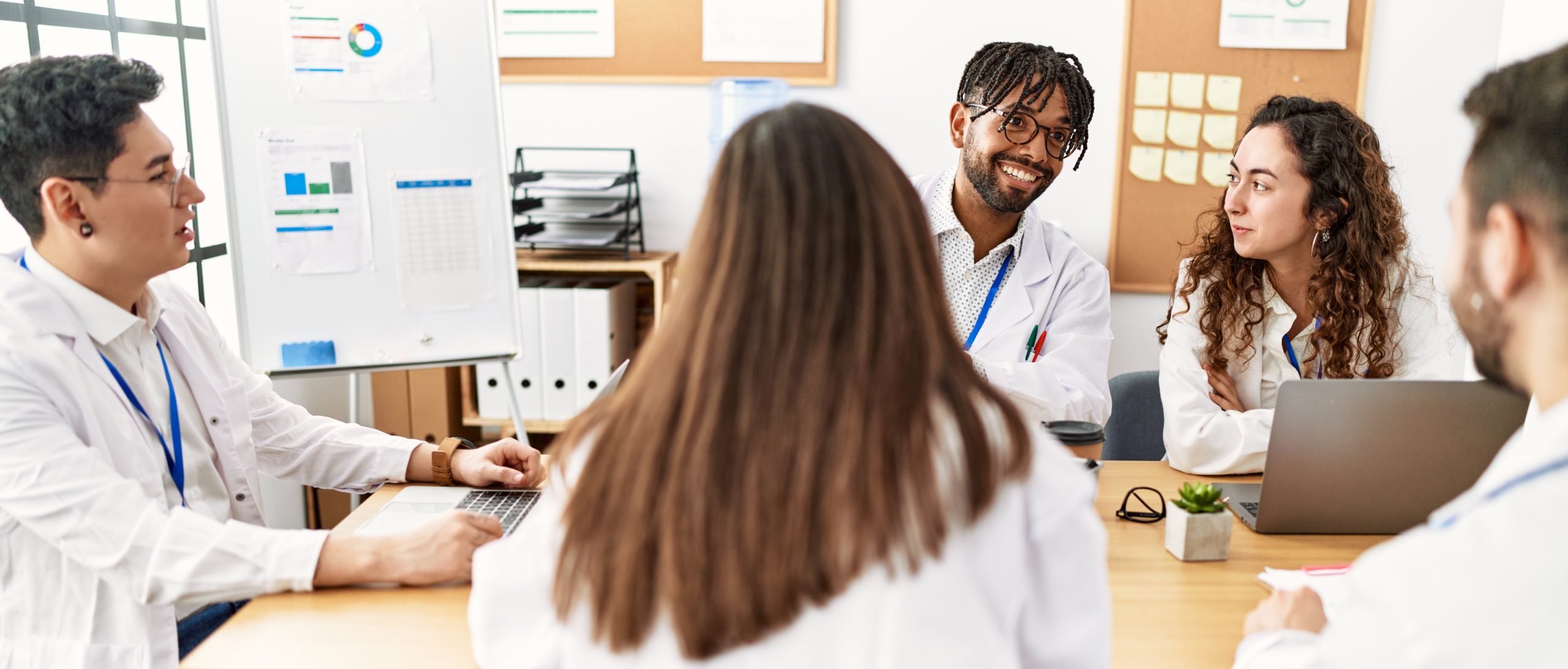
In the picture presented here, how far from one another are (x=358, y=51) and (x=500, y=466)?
3.46ft

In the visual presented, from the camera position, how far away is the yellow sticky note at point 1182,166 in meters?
3.26

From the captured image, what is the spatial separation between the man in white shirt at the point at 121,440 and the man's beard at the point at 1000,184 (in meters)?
1.01

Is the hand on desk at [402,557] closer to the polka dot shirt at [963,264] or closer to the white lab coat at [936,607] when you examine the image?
the white lab coat at [936,607]

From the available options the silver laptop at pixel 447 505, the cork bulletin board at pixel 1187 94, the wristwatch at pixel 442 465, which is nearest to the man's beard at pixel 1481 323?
the silver laptop at pixel 447 505

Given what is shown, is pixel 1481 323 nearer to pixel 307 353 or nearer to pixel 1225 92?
pixel 307 353

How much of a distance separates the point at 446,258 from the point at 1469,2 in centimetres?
315

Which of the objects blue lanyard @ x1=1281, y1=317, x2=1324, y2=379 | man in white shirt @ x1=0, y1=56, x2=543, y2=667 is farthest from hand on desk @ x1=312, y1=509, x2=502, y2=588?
blue lanyard @ x1=1281, y1=317, x2=1324, y2=379

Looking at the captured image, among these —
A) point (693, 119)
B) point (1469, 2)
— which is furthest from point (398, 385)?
point (1469, 2)

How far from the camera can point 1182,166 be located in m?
3.26

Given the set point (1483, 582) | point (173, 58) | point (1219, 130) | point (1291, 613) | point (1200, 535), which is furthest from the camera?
point (1219, 130)

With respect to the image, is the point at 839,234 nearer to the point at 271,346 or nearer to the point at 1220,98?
the point at 271,346

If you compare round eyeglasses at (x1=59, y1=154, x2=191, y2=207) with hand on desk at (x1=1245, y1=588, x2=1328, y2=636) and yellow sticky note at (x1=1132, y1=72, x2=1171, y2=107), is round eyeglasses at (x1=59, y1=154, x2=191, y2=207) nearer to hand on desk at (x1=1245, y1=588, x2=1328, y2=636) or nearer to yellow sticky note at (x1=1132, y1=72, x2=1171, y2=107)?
hand on desk at (x1=1245, y1=588, x2=1328, y2=636)

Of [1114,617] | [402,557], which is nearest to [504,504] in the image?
[402,557]

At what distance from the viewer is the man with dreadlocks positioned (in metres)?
2.00
